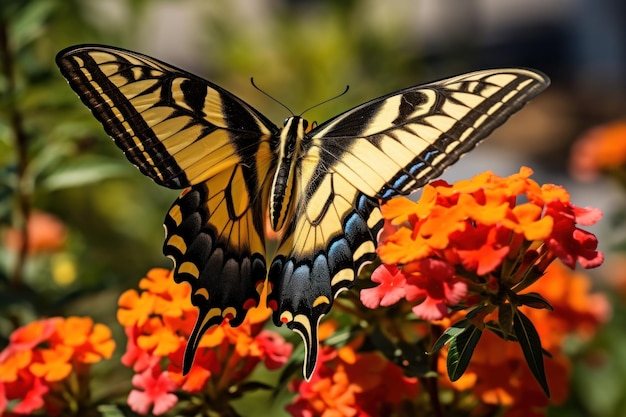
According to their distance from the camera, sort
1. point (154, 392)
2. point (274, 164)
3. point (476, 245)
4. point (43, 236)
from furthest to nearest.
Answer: point (43, 236) < point (274, 164) < point (154, 392) < point (476, 245)

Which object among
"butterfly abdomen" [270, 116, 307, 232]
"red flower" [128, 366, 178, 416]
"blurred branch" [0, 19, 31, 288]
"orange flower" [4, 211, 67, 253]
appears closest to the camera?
"red flower" [128, 366, 178, 416]

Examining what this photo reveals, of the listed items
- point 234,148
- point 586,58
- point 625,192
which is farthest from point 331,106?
point 586,58

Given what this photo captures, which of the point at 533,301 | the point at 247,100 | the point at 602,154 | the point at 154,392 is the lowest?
the point at 247,100

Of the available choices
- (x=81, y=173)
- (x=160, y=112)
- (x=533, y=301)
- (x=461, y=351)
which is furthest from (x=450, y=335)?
(x=81, y=173)

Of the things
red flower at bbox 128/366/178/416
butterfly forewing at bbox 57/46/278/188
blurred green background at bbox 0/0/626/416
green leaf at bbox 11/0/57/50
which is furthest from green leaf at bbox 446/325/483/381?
green leaf at bbox 11/0/57/50

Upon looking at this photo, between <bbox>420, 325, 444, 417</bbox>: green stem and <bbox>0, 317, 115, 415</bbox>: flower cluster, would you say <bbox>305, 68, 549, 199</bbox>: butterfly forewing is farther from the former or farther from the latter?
<bbox>0, 317, 115, 415</bbox>: flower cluster

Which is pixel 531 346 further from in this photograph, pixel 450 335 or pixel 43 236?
pixel 43 236

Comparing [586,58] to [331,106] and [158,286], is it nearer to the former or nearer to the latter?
[331,106]
